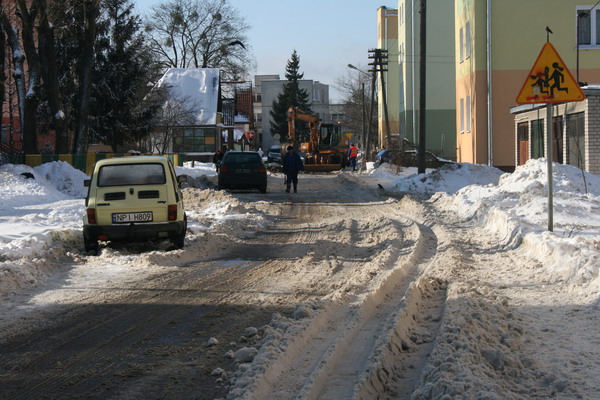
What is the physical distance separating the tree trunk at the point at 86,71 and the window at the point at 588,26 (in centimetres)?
2102

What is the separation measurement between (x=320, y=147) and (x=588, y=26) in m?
19.9

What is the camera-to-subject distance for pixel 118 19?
47.2 meters

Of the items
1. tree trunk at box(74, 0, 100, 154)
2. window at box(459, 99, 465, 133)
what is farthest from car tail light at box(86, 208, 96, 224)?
window at box(459, 99, 465, 133)

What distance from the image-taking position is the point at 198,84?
67250 mm

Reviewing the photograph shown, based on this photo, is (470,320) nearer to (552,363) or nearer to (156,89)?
(552,363)

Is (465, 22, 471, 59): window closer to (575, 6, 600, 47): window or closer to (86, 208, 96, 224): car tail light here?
(575, 6, 600, 47): window

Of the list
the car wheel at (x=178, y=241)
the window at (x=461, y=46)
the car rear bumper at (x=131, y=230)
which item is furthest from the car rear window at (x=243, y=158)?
the window at (x=461, y=46)

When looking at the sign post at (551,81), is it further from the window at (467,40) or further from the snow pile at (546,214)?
the window at (467,40)

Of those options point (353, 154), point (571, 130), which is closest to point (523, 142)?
point (571, 130)

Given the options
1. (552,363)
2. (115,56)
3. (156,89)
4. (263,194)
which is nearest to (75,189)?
(263,194)

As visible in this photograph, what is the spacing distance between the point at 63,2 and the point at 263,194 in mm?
9927

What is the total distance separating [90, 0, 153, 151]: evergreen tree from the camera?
46.1 meters

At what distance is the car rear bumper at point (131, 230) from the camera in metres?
12.7

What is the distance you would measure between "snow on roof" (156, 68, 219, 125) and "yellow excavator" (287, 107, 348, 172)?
57.9 feet
